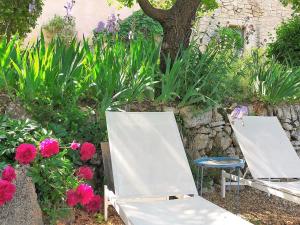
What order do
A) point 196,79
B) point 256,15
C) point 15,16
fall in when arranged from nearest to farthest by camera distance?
point 196,79 < point 15,16 < point 256,15

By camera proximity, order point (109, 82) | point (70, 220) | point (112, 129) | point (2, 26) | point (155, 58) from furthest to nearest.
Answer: point (2, 26) → point (155, 58) → point (109, 82) → point (112, 129) → point (70, 220)

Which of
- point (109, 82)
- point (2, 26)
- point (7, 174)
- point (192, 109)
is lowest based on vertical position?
point (7, 174)

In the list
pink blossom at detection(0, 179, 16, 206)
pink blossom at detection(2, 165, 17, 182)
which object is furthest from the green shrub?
pink blossom at detection(0, 179, 16, 206)

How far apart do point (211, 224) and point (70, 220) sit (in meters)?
1.25

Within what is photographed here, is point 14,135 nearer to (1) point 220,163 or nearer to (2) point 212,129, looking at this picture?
(1) point 220,163

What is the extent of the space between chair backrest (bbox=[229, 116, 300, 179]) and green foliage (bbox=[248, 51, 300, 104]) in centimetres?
55

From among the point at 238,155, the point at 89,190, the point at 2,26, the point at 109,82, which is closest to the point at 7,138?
the point at 89,190

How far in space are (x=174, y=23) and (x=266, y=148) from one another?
73.5 inches

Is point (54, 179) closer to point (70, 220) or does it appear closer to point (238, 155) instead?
point (70, 220)

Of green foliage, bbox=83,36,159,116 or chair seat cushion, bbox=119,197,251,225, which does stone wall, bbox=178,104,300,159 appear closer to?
green foliage, bbox=83,36,159,116

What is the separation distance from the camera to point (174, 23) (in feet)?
17.4

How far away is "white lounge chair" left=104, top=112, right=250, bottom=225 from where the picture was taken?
316 cm

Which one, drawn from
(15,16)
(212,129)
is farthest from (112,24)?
(15,16)

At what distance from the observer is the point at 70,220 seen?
3535 mm
